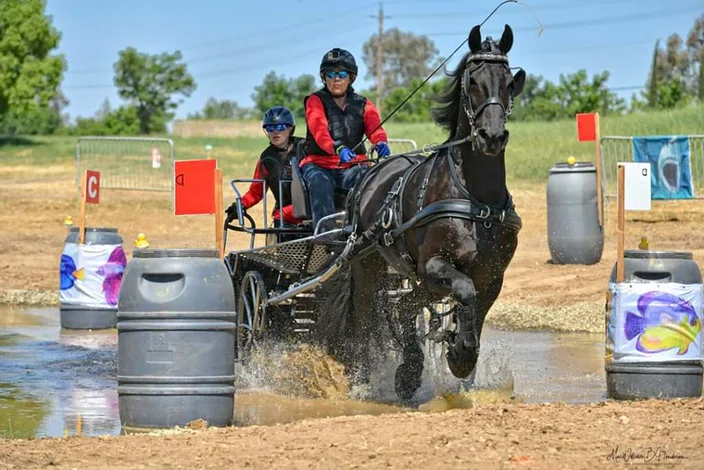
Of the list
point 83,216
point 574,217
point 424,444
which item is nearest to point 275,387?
point 424,444

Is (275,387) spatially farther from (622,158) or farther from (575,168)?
(622,158)

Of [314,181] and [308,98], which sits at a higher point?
[308,98]

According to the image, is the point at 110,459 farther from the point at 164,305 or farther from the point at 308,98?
the point at 308,98

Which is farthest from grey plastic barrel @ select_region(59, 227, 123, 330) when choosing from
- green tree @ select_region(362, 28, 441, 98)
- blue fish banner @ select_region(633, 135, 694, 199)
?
green tree @ select_region(362, 28, 441, 98)

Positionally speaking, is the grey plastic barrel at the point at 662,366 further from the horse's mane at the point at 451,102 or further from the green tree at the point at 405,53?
the green tree at the point at 405,53

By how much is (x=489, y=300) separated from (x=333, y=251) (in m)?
1.57

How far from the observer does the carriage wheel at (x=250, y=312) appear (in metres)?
10.5

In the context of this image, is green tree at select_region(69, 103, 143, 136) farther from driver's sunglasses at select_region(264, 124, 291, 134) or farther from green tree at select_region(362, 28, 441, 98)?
driver's sunglasses at select_region(264, 124, 291, 134)

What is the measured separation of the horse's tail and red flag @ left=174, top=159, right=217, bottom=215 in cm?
118

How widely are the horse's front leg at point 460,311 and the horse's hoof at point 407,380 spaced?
1202 millimetres

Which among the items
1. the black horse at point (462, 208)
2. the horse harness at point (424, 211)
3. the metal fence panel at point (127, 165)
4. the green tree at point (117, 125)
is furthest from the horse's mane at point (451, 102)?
the green tree at point (117, 125)

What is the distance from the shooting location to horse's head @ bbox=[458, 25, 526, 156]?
789cm

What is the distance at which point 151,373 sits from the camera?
7672mm

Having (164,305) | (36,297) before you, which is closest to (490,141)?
(164,305)
